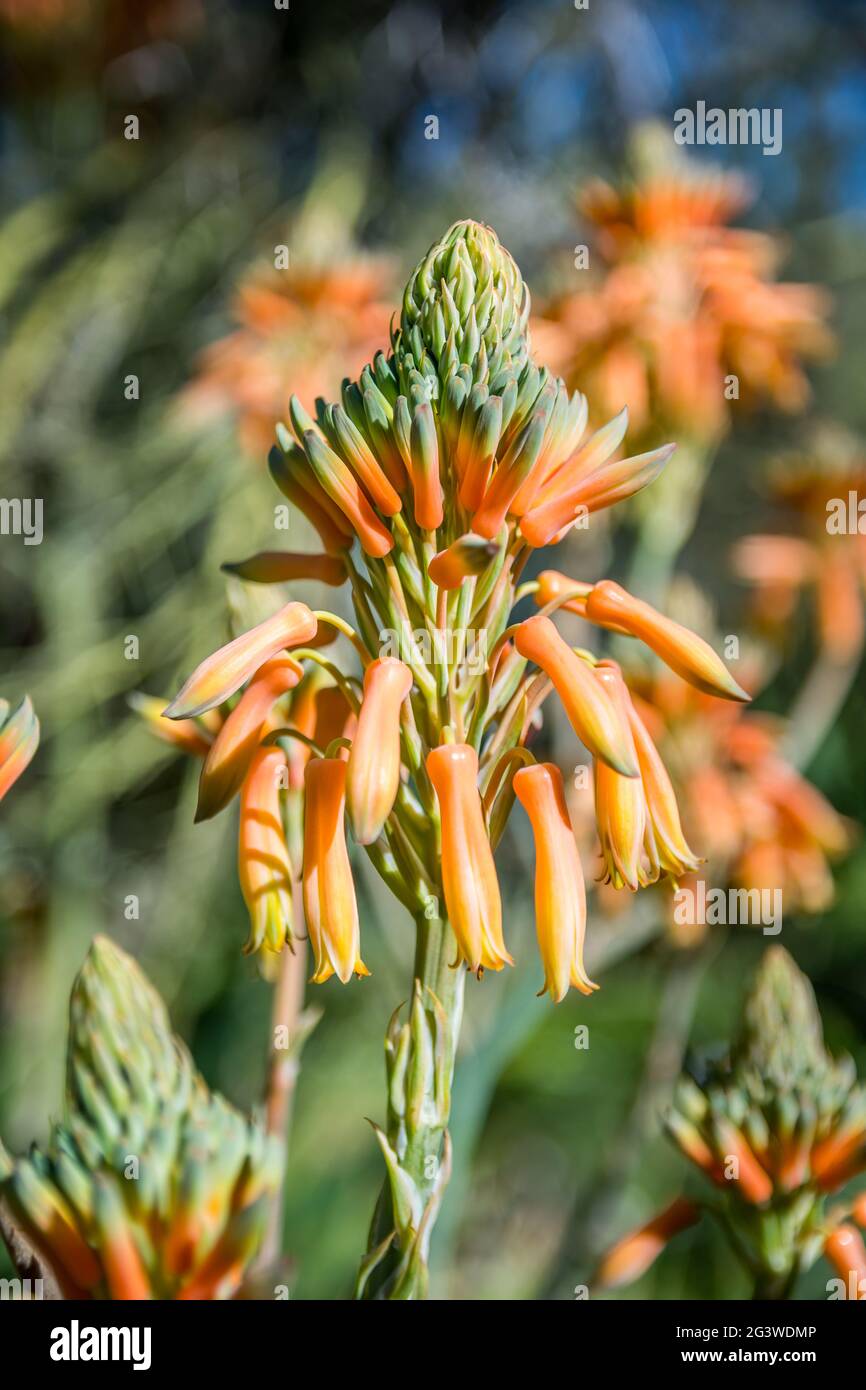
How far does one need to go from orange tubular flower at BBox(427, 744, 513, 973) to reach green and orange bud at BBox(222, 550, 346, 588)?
18cm

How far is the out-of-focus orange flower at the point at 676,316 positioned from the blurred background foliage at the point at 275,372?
0.65 feet

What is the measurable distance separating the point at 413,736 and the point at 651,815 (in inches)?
6.4

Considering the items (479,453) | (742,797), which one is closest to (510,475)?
(479,453)

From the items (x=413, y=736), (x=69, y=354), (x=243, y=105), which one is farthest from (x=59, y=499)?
(x=413, y=736)

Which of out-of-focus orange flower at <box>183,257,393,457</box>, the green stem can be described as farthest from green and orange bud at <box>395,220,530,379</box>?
out-of-focus orange flower at <box>183,257,393,457</box>

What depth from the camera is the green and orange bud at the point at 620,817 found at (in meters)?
A: 0.71

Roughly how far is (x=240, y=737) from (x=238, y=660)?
0.18 ft

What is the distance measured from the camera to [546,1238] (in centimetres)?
213

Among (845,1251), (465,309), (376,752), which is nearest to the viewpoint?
(376,752)

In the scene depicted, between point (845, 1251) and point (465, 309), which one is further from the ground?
point (465, 309)

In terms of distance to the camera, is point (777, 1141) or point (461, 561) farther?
point (777, 1141)

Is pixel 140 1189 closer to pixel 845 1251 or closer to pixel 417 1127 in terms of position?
pixel 417 1127

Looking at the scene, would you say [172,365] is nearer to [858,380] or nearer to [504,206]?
[504,206]

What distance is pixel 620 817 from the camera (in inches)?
28.2
